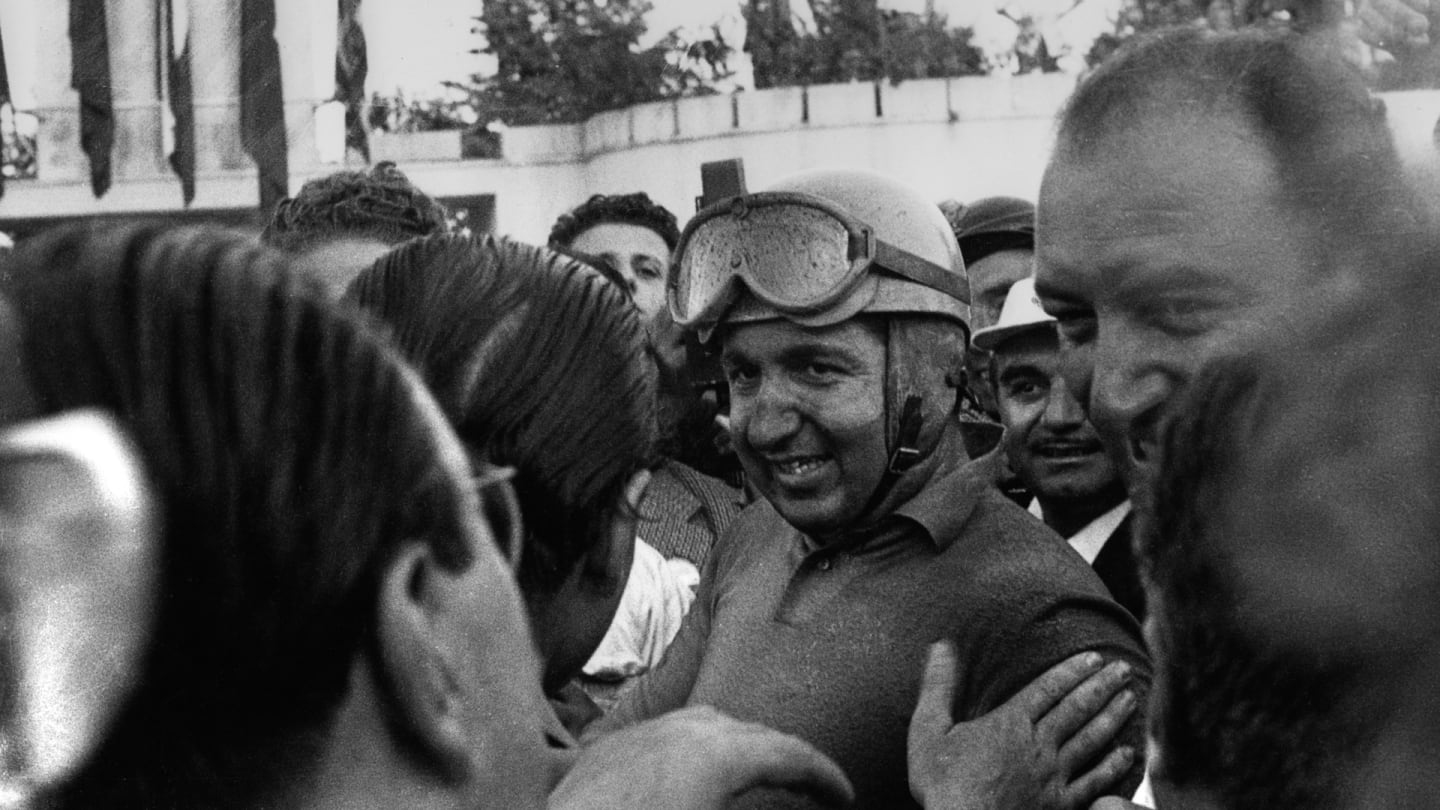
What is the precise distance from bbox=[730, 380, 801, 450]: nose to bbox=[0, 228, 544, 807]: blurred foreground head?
1498 mm

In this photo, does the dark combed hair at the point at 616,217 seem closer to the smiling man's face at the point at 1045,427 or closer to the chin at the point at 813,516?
the smiling man's face at the point at 1045,427

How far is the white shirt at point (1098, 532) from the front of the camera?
3252 mm

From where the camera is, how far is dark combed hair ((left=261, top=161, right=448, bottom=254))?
3283 millimetres

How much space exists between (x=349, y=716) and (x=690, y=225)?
178 cm

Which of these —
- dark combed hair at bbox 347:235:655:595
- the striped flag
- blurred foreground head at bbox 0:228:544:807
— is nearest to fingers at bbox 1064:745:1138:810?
dark combed hair at bbox 347:235:655:595

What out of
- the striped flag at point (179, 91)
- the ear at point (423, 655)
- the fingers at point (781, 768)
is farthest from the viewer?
the striped flag at point (179, 91)

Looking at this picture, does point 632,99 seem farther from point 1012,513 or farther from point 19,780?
point 19,780

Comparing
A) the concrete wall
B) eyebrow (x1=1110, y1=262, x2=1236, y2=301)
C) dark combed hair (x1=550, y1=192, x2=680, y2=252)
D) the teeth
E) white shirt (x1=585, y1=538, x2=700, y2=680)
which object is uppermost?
the concrete wall

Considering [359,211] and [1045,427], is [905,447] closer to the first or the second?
[1045,427]

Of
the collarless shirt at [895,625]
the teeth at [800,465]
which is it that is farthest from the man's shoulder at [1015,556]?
the teeth at [800,465]

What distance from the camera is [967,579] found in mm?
2607

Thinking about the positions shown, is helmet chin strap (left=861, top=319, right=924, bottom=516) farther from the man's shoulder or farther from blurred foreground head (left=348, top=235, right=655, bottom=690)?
blurred foreground head (left=348, top=235, right=655, bottom=690)

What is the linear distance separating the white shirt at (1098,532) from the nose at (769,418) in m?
0.72

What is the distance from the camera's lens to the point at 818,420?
2789 millimetres
